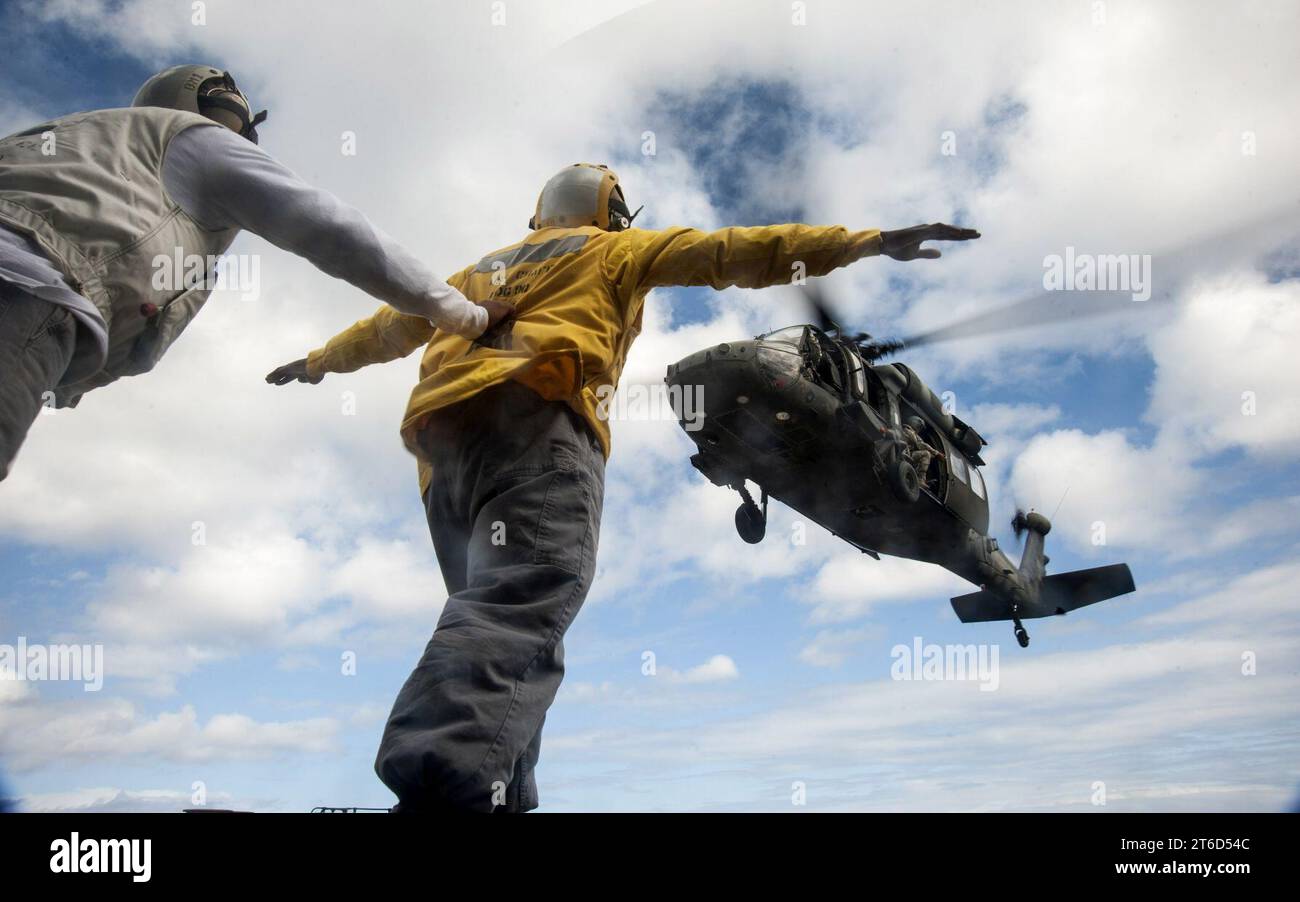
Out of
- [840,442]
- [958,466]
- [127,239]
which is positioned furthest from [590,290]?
[958,466]

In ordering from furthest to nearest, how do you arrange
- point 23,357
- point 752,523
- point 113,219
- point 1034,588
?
point 1034,588, point 752,523, point 113,219, point 23,357

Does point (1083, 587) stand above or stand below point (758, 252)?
below

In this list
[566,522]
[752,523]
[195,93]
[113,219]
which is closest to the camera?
[113,219]

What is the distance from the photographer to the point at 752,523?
6.39 meters

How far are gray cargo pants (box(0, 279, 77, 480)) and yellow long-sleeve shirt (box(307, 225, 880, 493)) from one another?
697 mm

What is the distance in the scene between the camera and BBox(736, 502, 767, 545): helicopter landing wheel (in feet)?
20.8

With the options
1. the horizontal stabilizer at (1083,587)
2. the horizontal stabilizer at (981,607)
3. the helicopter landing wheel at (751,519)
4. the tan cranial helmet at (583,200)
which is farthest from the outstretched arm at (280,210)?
the horizontal stabilizer at (1083,587)

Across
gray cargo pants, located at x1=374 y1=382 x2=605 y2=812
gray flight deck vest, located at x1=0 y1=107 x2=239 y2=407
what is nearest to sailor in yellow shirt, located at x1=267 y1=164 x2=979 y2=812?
gray cargo pants, located at x1=374 y1=382 x2=605 y2=812

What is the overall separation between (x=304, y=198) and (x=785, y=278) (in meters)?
1.10

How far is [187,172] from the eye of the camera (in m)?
1.60

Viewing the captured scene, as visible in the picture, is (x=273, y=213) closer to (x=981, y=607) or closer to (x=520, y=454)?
(x=520, y=454)

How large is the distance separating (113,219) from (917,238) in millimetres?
1723
